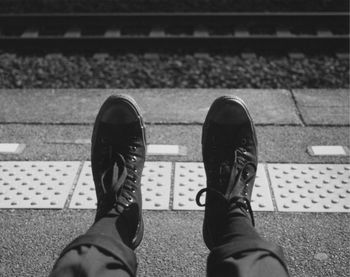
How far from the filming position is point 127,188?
2418 millimetres

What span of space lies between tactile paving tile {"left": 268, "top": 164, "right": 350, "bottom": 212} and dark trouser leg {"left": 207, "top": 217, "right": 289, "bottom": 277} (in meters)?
1.00

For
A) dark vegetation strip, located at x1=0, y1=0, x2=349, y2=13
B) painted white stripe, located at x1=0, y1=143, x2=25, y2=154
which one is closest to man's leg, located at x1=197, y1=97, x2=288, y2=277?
painted white stripe, located at x1=0, y1=143, x2=25, y2=154

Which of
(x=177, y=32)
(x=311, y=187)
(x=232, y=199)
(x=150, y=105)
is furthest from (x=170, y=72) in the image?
(x=232, y=199)

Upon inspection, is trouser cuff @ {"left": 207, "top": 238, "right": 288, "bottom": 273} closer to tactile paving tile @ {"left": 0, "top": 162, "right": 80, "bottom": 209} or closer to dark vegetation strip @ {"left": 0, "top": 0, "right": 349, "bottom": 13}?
tactile paving tile @ {"left": 0, "top": 162, "right": 80, "bottom": 209}

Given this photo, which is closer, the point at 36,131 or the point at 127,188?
the point at 127,188

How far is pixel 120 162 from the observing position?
102 inches

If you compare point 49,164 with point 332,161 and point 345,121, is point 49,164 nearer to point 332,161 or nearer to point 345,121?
point 332,161

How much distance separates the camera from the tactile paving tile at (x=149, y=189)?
9.61 feet

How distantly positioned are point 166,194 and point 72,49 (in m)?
2.73

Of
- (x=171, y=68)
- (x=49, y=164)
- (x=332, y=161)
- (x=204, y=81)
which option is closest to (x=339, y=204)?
(x=332, y=161)

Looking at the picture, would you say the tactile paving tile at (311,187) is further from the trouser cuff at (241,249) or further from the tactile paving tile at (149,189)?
the trouser cuff at (241,249)

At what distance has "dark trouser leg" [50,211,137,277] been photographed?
5.86ft

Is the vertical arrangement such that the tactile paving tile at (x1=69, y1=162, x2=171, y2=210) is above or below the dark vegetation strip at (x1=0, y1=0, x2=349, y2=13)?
below

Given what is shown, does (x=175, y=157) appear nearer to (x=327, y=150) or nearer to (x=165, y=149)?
(x=165, y=149)
